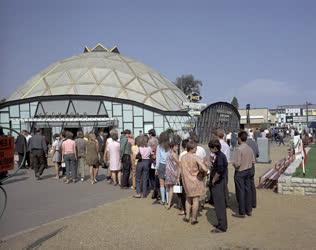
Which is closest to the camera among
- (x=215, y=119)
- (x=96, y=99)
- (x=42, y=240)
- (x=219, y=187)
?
(x=42, y=240)

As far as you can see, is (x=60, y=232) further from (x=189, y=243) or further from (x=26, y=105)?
(x=26, y=105)

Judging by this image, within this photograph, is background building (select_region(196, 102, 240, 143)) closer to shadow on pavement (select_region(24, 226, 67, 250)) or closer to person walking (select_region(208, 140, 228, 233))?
person walking (select_region(208, 140, 228, 233))

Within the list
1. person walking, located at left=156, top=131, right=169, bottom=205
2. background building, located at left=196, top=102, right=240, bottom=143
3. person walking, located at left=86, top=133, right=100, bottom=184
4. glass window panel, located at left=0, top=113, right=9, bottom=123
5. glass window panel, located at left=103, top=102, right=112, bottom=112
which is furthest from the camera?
background building, located at left=196, top=102, right=240, bottom=143

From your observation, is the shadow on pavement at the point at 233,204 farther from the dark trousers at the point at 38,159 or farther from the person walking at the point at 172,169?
the dark trousers at the point at 38,159

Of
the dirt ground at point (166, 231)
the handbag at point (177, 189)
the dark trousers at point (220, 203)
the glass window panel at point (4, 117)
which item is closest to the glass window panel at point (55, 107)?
the glass window panel at point (4, 117)

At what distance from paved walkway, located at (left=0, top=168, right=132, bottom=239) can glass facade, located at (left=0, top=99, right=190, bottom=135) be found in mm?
21855

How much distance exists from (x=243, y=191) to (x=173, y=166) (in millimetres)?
1669

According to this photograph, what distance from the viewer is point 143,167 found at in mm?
10797

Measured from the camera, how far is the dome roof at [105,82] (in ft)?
133

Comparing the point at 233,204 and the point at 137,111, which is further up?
the point at 137,111

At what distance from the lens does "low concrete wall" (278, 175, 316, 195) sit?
9.97 metres

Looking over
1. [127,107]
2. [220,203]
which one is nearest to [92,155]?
[220,203]

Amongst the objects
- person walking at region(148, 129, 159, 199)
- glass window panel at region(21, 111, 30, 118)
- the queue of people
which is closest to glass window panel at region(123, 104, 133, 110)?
glass window panel at region(21, 111, 30, 118)

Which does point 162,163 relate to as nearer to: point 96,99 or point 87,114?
point 87,114
